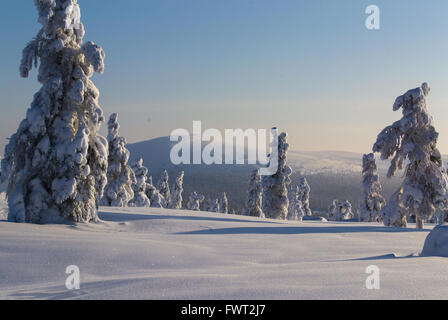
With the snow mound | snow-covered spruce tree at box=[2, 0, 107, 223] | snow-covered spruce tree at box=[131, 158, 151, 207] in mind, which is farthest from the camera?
snow-covered spruce tree at box=[131, 158, 151, 207]

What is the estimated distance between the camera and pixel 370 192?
4484cm

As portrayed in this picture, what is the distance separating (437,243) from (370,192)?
39417mm

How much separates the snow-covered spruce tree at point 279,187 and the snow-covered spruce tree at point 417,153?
18465 mm

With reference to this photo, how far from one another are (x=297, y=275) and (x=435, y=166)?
65.6 feet

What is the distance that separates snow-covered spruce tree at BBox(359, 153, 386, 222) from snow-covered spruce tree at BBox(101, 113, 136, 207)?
29068 mm

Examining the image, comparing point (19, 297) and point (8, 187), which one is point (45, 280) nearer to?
point (19, 297)

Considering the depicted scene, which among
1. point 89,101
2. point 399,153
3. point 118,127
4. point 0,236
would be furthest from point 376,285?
point 118,127

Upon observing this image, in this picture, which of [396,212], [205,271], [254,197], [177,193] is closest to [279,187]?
[254,197]

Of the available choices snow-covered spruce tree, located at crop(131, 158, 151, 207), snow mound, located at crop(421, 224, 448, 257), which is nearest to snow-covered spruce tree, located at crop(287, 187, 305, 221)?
snow-covered spruce tree, located at crop(131, 158, 151, 207)

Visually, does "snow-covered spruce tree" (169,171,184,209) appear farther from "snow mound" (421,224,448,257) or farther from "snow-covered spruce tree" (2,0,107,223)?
"snow mound" (421,224,448,257)

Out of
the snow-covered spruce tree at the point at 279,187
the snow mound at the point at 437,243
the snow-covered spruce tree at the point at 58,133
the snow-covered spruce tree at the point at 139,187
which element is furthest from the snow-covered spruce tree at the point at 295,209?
the snow mound at the point at 437,243

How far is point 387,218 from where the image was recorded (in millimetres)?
22531

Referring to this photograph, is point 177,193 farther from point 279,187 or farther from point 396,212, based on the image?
point 396,212

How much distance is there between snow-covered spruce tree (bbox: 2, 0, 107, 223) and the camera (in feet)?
42.3
